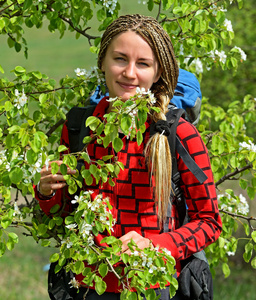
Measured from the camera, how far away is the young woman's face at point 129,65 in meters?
2.23

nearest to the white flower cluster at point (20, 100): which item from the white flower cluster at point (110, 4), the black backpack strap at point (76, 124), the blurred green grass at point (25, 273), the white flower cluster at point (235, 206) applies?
the black backpack strap at point (76, 124)

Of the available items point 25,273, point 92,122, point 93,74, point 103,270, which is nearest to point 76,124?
point 93,74

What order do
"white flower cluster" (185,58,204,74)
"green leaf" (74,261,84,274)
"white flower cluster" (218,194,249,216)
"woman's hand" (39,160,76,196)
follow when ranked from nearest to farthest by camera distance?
"green leaf" (74,261,84,274)
"woman's hand" (39,160,76,196)
"white flower cluster" (218,194,249,216)
"white flower cluster" (185,58,204,74)

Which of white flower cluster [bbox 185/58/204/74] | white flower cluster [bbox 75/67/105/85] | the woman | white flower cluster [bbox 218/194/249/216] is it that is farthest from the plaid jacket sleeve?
white flower cluster [bbox 185/58/204/74]

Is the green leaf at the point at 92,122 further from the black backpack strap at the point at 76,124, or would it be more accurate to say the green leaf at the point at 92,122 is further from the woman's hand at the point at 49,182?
the black backpack strap at the point at 76,124

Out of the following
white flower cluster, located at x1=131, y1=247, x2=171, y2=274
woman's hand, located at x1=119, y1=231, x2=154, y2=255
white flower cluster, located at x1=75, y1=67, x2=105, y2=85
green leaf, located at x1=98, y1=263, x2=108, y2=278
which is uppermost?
white flower cluster, located at x1=75, y1=67, x2=105, y2=85

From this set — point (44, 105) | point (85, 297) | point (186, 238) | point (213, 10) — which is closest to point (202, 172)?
point (186, 238)

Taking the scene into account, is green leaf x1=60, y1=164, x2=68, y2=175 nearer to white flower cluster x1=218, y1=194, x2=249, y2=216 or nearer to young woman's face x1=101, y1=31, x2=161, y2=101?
young woman's face x1=101, y1=31, x2=161, y2=101

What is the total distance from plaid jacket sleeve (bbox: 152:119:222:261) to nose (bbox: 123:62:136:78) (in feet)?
0.87

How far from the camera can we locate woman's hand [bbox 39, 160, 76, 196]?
7.05 feet

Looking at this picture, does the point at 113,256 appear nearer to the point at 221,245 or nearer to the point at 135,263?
the point at 135,263

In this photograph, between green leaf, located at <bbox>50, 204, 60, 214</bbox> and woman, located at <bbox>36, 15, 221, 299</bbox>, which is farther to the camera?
green leaf, located at <bbox>50, 204, 60, 214</bbox>

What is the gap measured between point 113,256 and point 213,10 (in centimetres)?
148

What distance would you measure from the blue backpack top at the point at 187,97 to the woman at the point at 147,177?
308mm
